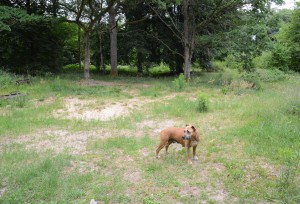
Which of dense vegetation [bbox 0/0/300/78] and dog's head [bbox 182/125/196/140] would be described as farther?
dense vegetation [bbox 0/0/300/78]

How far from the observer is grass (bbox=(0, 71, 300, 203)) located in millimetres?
4473

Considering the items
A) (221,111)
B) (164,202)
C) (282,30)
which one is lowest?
(164,202)

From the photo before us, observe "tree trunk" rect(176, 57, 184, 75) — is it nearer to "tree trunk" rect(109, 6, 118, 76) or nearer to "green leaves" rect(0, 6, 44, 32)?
"tree trunk" rect(109, 6, 118, 76)

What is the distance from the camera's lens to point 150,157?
19.3 ft

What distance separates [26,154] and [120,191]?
8.69ft

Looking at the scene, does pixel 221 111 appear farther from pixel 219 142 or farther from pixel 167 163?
pixel 167 163

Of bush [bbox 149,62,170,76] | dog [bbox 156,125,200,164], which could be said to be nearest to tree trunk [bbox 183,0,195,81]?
bush [bbox 149,62,170,76]

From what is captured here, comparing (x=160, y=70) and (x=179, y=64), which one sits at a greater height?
(x=179, y=64)

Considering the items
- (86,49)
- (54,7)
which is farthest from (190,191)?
(54,7)

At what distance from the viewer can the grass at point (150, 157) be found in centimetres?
447

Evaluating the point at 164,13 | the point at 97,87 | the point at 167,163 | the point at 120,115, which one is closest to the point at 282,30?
the point at 164,13

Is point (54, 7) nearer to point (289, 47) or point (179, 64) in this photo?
point (179, 64)

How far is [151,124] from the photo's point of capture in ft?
27.1

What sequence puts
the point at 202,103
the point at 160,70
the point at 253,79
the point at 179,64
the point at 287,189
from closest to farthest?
1. the point at 287,189
2. the point at 202,103
3. the point at 253,79
4. the point at 179,64
5. the point at 160,70
